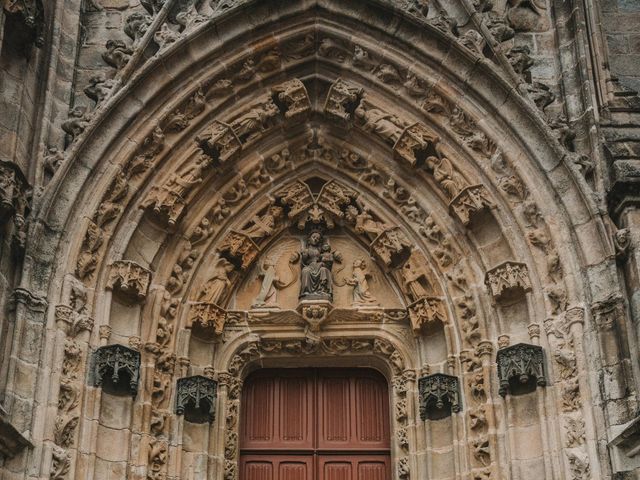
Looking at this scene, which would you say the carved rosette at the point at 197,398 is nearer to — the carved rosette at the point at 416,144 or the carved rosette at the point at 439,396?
the carved rosette at the point at 439,396

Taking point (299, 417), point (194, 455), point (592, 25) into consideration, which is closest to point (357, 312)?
point (299, 417)

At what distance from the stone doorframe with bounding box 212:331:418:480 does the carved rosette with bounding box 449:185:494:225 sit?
1.59 meters

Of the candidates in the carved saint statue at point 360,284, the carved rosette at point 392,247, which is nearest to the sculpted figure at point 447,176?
the carved rosette at point 392,247

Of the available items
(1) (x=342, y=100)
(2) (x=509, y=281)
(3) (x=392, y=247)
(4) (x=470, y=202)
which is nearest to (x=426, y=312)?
(3) (x=392, y=247)

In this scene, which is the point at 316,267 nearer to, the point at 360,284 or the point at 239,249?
the point at 360,284

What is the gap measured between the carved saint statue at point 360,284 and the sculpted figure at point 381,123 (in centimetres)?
143

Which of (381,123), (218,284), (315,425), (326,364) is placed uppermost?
(381,123)

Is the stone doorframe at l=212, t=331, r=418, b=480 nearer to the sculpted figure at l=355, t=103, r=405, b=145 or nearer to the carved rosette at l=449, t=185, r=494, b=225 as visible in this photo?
the carved rosette at l=449, t=185, r=494, b=225

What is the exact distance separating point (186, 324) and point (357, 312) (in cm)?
186

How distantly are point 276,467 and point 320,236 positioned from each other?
261 centimetres

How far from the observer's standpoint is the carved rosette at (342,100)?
11633 mm

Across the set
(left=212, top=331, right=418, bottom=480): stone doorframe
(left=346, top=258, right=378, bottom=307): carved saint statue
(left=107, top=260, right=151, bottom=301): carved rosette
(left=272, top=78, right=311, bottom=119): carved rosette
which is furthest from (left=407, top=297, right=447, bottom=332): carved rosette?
(left=107, top=260, right=151, bottom=301): carved rosette

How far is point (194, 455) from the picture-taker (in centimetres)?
1059

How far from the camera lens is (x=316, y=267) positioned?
11586 millimetres
